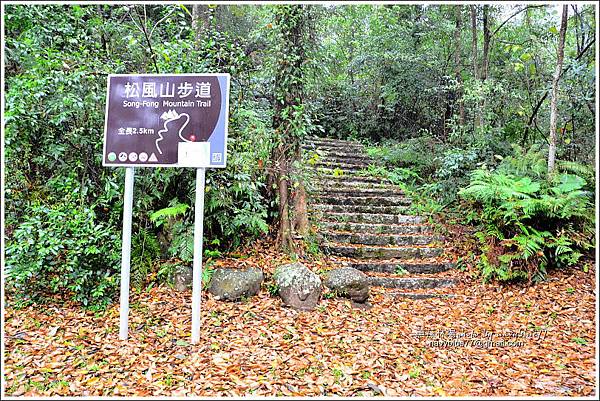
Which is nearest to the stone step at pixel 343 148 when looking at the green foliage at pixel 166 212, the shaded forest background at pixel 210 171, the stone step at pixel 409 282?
the shaded forest background at pixel 210 171

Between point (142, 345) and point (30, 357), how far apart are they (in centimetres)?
96

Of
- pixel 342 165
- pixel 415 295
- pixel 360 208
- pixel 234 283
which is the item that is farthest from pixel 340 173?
pixel 234 283

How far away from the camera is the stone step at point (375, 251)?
6.34m

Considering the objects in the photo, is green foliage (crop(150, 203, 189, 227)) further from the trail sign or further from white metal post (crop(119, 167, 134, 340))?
the trail sign

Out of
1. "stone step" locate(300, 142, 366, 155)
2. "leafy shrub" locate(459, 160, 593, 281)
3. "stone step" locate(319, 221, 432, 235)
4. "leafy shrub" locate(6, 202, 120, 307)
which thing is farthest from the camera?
"stone step" locate(300, 142, 366, 155)

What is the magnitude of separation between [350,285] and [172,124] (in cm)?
287

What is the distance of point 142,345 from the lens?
13.2 feet

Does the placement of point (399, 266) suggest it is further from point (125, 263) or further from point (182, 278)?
point (125, 263)

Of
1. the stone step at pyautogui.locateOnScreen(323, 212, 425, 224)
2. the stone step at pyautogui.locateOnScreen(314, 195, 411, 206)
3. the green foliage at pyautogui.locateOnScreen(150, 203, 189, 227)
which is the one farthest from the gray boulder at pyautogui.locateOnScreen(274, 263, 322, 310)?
the stone step at pyautogui.locateOnScreen(314, 195, 411, 206)

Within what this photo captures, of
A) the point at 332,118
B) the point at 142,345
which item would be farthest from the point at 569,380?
the point at 332,118

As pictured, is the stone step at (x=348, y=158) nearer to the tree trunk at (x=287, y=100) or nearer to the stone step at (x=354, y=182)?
the stone step at (x=354, y=182)

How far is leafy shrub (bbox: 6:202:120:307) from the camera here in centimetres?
444

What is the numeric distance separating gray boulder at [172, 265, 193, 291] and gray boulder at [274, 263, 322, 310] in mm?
1097

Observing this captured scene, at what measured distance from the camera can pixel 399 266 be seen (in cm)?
614
